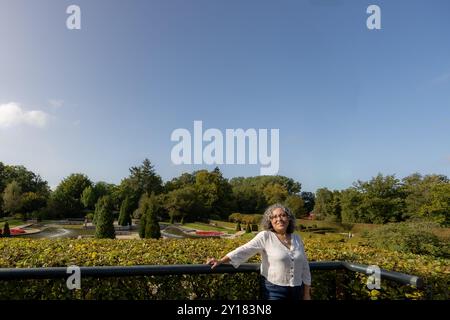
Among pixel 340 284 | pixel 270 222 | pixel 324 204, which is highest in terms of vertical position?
pixel 270 222

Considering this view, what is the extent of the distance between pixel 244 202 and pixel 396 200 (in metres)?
21.1

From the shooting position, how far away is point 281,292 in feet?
8.13

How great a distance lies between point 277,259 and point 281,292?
0.74ft

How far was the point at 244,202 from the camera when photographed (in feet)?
171

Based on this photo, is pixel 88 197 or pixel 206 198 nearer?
pixel 206 198

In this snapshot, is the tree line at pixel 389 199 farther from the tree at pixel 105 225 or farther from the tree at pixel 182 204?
the tree at pixel 105 225

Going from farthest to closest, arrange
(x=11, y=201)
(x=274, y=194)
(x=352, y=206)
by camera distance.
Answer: (x=274, y=194) < (x=11, y=201) < (x=352, y=206)

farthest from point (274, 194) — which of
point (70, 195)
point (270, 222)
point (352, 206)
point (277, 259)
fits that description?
point (277, 259)

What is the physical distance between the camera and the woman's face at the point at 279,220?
2662 mm

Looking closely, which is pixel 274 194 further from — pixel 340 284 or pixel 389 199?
pixel 340 284

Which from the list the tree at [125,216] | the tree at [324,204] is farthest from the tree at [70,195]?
the tree at [324,204]
